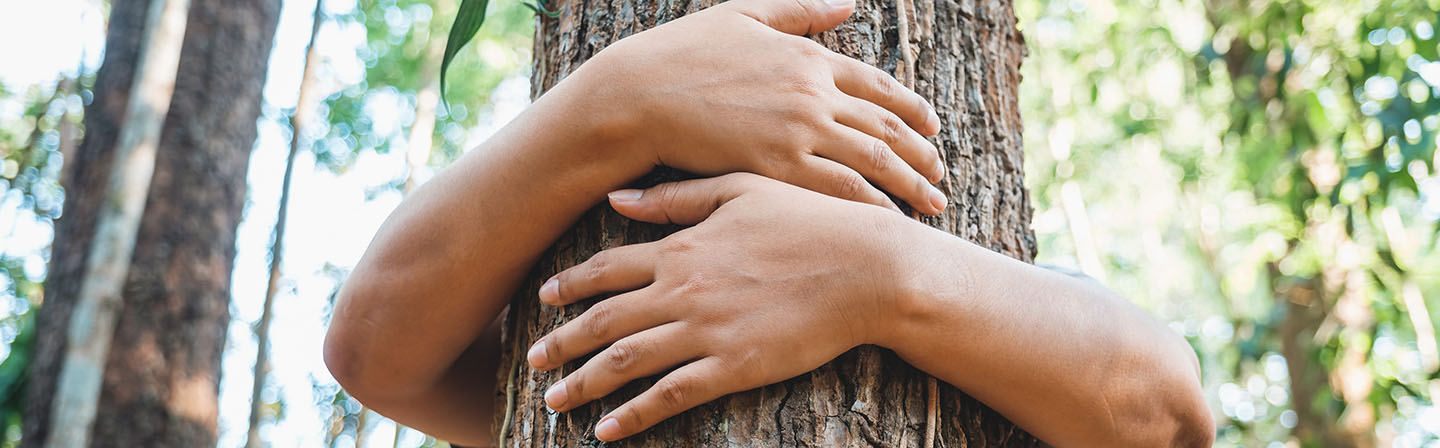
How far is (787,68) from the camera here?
931 millimetres

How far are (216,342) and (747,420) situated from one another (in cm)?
349

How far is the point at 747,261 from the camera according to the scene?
0.81 m

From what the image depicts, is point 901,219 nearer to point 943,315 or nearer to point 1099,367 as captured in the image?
point 943,315

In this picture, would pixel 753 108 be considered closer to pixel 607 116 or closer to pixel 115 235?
pixel 607 116

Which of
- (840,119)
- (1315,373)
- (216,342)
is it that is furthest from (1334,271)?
(216,342)

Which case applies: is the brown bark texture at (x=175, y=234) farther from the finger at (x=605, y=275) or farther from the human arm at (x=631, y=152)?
the finger at (x=605, y=275)

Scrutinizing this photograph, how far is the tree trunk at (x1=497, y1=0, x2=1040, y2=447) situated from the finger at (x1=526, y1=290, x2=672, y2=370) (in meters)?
0.04

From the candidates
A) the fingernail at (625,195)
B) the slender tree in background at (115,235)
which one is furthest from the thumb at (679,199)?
the slender tree in background at (115,235)

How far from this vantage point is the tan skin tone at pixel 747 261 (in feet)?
2.65

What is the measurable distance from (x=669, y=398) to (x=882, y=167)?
0.34m

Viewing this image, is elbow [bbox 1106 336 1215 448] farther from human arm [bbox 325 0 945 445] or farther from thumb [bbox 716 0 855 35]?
thumb [bbox 716 0 855 35]

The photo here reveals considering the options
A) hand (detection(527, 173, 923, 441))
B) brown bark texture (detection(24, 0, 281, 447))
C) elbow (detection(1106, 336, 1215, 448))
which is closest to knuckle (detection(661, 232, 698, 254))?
hand (detection(527, 173, 923, 441))

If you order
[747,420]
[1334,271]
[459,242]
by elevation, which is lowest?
[747,420]

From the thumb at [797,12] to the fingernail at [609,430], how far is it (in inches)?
18.2
